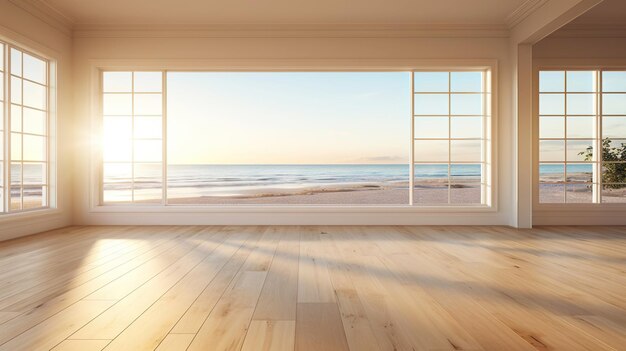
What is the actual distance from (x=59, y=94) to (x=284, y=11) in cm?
269

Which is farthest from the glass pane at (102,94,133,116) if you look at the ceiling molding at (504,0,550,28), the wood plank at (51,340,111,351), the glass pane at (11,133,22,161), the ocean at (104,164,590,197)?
the wood plank at (51,340,111,351)

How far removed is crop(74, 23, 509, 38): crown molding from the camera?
4418mm

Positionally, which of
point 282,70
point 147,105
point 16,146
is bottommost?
point 16,146

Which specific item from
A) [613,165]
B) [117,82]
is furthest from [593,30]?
[117,82]

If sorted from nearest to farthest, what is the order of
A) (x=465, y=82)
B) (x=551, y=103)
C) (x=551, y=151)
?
1. (x=551, y=103)
2. (x=551, y=151)
3. (x=465, y=82)

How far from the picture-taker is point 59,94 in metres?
4.28

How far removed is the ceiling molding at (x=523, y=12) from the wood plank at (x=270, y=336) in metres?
4.01

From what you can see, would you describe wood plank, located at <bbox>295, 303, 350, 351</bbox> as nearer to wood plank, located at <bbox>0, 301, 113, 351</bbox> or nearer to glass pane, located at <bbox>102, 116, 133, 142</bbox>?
wood plank, located at <bbox>0, 301, 113, 351</bbox>

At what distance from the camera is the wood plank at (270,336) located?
132 centimetres

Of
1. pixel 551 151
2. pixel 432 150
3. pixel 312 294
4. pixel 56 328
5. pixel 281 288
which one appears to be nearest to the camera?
pixel 56 328

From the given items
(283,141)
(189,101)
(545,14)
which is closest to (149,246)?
(545,14)

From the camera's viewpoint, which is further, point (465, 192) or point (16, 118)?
point (465, 192)

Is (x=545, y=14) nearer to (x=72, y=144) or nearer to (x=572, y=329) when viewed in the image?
(x=572, y=329)

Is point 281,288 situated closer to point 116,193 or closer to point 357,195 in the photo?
point 357,195
